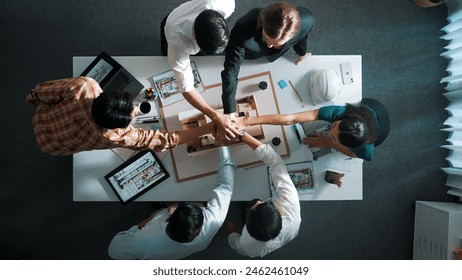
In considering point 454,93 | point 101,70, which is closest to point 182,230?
point 101,70

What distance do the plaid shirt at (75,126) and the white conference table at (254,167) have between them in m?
0.20

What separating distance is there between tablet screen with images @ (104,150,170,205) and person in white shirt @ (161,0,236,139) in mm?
393

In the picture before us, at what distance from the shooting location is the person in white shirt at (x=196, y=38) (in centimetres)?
155

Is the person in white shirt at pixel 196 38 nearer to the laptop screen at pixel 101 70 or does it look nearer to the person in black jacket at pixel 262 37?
the person in black jacket at pixel 262 37

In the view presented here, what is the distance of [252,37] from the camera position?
1.85m

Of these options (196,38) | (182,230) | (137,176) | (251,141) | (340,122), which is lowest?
(182,230)

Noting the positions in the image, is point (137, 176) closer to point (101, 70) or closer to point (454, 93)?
point (101, 70)

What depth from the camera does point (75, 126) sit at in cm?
170

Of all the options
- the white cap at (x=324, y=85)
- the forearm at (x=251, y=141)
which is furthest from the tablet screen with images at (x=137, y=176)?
the white cap at (x=324, y=85)

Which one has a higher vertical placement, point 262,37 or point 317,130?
point 262,37

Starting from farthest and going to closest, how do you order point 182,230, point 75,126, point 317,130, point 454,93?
point 454,93 → point 317,130 → point 182,230 → point 75,126

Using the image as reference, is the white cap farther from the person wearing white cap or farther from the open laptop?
the open laptop

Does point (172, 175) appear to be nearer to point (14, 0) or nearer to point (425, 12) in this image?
point (14, 0)

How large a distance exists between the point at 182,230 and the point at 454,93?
7.10 ft
